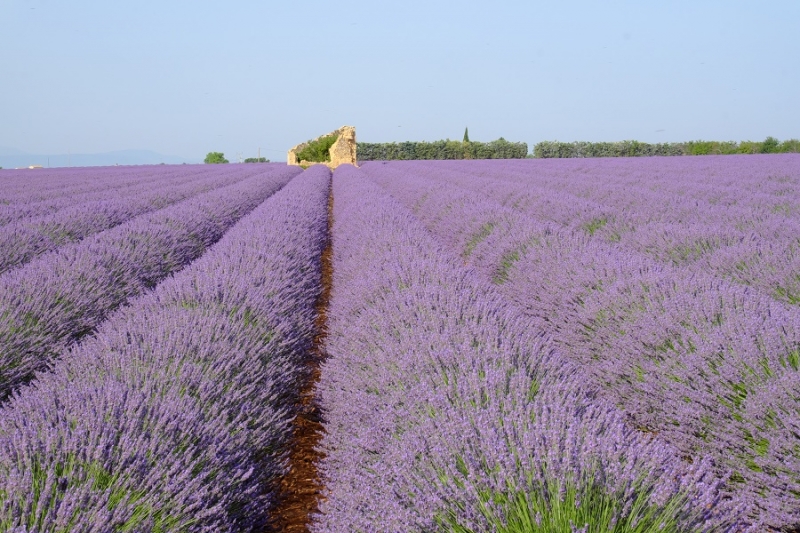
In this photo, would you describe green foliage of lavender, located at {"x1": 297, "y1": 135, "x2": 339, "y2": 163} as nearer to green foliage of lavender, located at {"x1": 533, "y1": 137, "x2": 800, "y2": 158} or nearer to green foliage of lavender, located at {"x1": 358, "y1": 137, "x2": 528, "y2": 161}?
green foliage of lavender, located at {"x1": 358, "y1": 137, "x2": 528, "y2": 161}

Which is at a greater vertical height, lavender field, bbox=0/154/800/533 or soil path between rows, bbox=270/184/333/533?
lavender field, bbox=0/154/800/533

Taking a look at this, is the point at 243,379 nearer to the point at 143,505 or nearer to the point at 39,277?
the point at 143,505

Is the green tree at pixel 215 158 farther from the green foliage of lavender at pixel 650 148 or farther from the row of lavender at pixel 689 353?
the row of lavender at pixel 689 353

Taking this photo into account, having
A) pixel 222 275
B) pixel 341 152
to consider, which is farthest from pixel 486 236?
pixel 341 152

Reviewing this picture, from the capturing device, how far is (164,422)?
1786mm

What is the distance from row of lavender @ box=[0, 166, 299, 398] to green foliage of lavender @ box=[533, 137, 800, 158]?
1417 inches

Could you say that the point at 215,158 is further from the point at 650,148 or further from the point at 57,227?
the point at 57,227

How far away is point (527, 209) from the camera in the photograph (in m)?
8.77

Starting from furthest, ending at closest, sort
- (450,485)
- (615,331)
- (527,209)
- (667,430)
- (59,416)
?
(527,209), (615,331), (667,430), (59,416), (450,485)

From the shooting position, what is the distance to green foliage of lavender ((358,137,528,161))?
155 ft

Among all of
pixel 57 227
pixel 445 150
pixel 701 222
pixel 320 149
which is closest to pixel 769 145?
pixel 445 150

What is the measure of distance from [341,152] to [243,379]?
111 feet

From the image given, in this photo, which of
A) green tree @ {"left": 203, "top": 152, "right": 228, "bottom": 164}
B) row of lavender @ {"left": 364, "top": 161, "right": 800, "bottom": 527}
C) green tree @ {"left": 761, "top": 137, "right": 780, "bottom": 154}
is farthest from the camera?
green tree @ {"left": 203, "top": 152, "right": 228, "bottom": 164}

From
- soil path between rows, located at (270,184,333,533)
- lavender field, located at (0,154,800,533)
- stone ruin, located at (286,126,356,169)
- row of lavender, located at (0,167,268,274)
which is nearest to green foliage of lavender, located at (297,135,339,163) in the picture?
stone ruin, located at (286,126,356,169)
